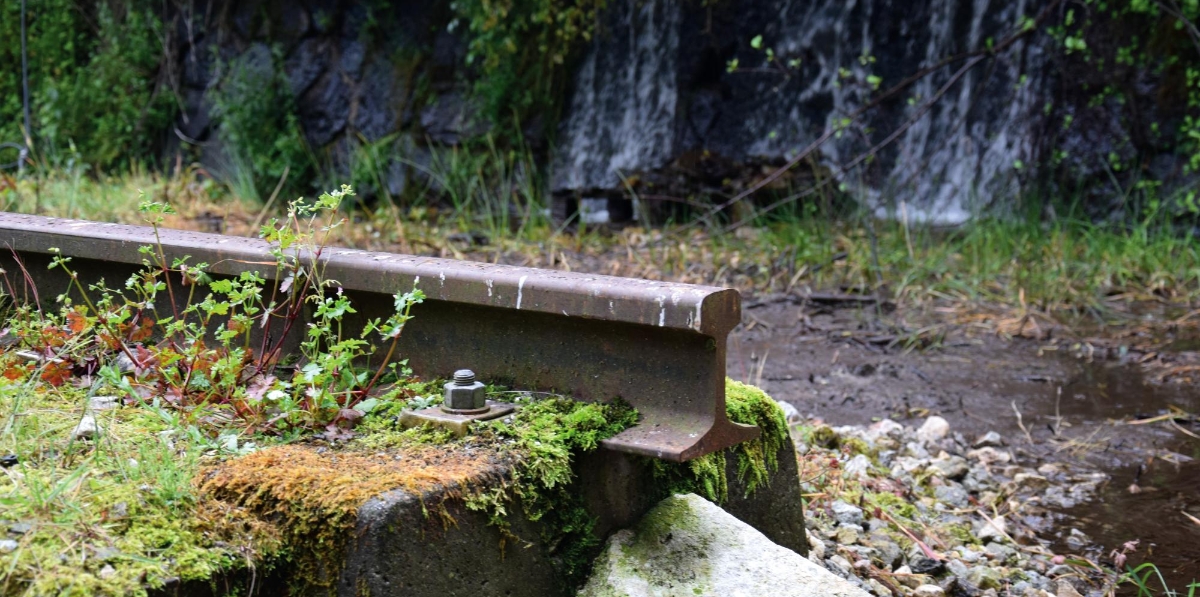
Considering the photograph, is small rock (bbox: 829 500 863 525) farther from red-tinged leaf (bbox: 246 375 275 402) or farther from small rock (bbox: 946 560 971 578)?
red-tinged leaf (bbox: 246 375 275 402)

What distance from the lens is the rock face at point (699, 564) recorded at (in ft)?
7.52

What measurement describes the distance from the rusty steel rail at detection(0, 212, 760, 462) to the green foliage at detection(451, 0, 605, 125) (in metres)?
6.64

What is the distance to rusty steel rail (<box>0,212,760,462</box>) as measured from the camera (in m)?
2.34

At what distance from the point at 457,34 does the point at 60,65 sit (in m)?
4.43

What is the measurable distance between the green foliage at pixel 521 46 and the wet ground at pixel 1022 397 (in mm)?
3791

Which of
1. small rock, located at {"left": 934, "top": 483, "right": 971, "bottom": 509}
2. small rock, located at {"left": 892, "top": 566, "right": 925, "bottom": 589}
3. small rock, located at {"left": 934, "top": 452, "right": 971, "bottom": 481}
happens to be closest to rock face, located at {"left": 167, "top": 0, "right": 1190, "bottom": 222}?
small rock, located at {"left": 934, "top": 452, "right": 971, "bottom": 481}

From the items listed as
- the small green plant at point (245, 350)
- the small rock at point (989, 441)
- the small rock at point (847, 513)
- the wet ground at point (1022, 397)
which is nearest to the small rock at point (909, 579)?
the small rock at point (847, 513)

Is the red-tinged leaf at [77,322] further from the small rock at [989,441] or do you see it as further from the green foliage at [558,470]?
the small rock at [989,441]

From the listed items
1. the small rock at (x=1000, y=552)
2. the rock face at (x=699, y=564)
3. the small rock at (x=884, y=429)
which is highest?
the rock face at (x=699, y=564)

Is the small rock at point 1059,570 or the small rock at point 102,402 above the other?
the small rock at point 102,402

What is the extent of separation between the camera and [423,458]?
7.26ft

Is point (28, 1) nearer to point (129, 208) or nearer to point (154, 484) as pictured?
point (129, 208)

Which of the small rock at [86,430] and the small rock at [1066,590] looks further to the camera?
the small rock at [1066,590]

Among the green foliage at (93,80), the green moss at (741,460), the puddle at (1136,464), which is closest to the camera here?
the green moss at (741,460)
